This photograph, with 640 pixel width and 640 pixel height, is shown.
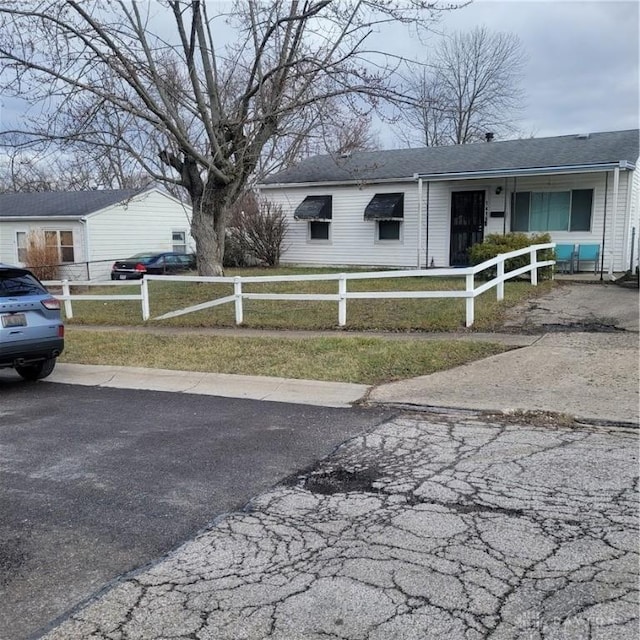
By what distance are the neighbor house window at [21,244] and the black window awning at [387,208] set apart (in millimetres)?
16949

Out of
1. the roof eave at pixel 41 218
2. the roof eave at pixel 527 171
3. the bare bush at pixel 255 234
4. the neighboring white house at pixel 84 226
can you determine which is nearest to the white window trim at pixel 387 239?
the roof eave at pixel 527 171

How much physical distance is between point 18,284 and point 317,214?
50.7 ft

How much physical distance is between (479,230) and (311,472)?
1739cm

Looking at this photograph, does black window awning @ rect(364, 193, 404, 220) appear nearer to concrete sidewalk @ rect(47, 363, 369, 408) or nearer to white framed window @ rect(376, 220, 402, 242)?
white framed window @ rect(376, 220, 402, 242)

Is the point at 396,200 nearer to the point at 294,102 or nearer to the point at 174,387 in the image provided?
the point at 294,102

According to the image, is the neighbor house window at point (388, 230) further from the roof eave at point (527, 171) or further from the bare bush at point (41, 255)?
the bare bush at point (41, 255)

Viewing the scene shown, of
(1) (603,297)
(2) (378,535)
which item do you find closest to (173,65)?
(1) (603,297)

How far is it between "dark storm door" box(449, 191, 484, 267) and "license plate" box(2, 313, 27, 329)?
1545 cm

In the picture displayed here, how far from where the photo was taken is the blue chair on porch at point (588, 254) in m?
18.5

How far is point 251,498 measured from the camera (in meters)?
4.59

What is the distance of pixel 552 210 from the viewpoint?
1967cm

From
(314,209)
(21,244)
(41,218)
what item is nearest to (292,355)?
(314,209)

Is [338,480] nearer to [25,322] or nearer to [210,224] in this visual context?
[25,322]

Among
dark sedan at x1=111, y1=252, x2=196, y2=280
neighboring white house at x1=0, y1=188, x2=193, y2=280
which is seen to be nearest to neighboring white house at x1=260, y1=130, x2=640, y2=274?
dark sedan at x1=111, y1=252, x2=196, y2=280
